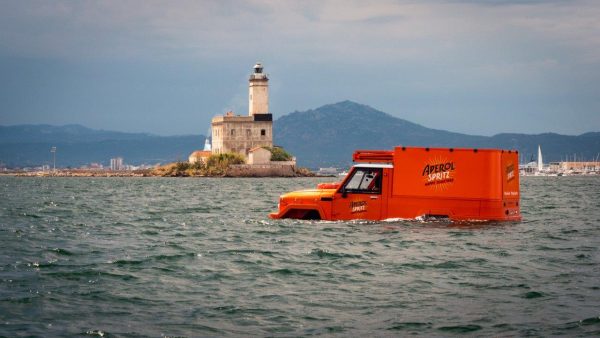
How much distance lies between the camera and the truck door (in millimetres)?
25859

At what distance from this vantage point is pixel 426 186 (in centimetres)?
2556

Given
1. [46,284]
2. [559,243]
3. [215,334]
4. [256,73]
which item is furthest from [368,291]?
[256,73]

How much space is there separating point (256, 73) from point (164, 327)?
500ft

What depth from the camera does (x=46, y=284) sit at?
1514 centimetres

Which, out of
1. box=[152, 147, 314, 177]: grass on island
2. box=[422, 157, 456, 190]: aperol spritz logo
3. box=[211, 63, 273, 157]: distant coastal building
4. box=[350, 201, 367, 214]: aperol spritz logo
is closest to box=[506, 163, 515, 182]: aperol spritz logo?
box=[422, 157, 456, 190]: aperol spritz logo

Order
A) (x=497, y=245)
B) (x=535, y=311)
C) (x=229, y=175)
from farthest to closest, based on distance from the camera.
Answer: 1. (x=229, y=175)
2. (x=497, y=245)
3. (x=535, y=311)

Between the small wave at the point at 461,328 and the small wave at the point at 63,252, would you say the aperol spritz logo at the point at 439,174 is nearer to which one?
the small wave at the point at 63,252

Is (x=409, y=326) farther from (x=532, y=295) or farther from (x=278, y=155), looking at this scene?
(x=278, y=155)

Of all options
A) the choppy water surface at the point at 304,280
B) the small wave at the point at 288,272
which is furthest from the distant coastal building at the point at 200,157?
the small wave at the point at 288,272

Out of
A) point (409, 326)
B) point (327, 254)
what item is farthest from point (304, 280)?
point (409, 326)

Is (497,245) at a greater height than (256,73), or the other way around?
(256,73)

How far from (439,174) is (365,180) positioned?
6.72 feet

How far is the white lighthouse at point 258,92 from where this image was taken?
162 meters

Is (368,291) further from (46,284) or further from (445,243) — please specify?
(445,243)
